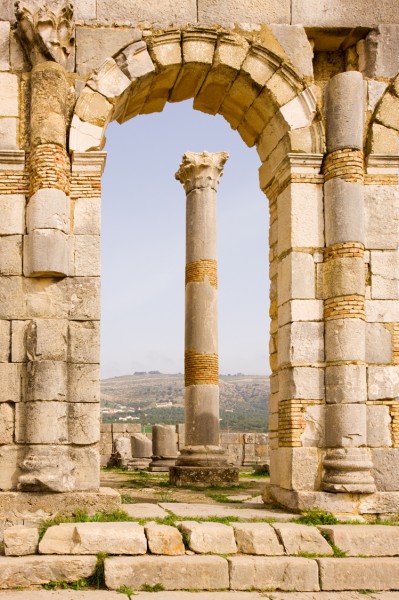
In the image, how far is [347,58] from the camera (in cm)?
1031

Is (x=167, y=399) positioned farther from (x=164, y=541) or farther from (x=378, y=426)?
(x=164, y=541)

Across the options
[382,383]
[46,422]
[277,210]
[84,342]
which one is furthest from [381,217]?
[46,422]

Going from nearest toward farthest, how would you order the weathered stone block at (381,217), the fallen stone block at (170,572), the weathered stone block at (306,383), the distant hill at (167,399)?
the fallen stone block at (170,572), the weathered stone block at (306,383), the weathered stone block at (381,217), the distant hill at (167,399)

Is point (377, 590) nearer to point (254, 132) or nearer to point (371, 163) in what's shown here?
point (371, 163)

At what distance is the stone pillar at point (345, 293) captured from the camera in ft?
29.8

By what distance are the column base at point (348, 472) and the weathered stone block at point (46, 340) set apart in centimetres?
323

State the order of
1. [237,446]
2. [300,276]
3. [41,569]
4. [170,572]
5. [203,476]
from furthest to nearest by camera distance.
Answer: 1. [237,446]
2. [203,476]
3. [300,276]
4. [170,572]
5. [41,569]

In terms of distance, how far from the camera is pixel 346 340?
9.23 m

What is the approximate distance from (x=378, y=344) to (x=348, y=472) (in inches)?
61.2

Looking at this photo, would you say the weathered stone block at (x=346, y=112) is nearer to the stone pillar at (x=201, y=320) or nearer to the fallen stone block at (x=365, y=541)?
the fallen stone block at (x=365, y=541)

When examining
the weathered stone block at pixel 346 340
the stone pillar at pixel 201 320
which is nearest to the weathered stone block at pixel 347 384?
the weathered stone block at pixel 346 340

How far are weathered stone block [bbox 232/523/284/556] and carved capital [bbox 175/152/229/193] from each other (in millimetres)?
9765

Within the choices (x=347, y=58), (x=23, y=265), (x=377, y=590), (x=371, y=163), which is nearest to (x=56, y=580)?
(x=377, y=590)

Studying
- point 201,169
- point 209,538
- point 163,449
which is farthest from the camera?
point 163,449
